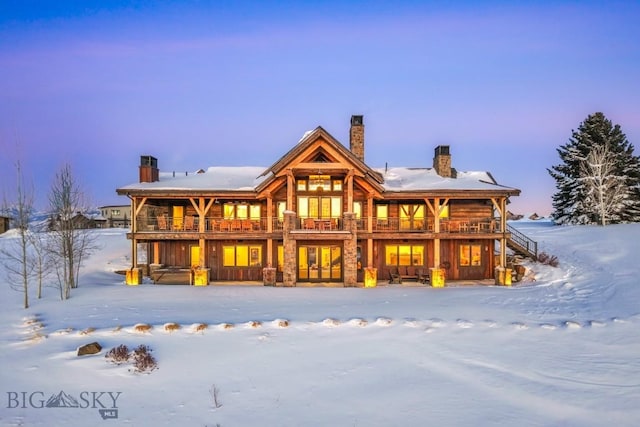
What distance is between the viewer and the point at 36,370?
10664 millimetres

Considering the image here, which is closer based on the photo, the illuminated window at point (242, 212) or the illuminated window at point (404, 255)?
the illuminated window at point (404, 255)

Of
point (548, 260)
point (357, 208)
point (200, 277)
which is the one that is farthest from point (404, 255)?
point (200, 277)

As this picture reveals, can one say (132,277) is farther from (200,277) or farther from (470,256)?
(470,256)

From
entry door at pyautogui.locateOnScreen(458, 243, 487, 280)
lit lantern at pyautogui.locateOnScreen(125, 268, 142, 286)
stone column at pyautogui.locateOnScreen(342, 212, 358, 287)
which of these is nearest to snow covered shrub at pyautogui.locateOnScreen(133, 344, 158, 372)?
lit lantern at pyautogui.locateOnScreen(125, 268, 142, 286)

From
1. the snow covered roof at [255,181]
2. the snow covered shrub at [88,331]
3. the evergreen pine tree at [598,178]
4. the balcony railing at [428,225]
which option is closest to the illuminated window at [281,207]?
the snow covered roof at [255,181]

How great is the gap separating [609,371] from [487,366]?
3232 millimetres

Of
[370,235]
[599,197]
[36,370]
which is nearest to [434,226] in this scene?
[370,235]

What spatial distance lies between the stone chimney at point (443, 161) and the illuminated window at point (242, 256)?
45.1 ft

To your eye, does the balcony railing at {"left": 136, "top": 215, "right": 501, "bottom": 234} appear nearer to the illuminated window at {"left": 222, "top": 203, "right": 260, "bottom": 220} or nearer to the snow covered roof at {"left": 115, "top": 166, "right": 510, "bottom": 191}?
the illuminated window at {"left": 222, "top": 203, "right": 260, "bottom": 220}

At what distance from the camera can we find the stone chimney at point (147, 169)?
24688 mm

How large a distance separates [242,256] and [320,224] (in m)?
5.68

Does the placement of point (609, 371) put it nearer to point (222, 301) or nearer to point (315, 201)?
point (222, 301)

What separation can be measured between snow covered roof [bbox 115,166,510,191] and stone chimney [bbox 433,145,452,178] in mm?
595

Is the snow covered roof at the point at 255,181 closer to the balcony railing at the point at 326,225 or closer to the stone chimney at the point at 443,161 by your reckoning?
the stone chimney at the point at 443,161
